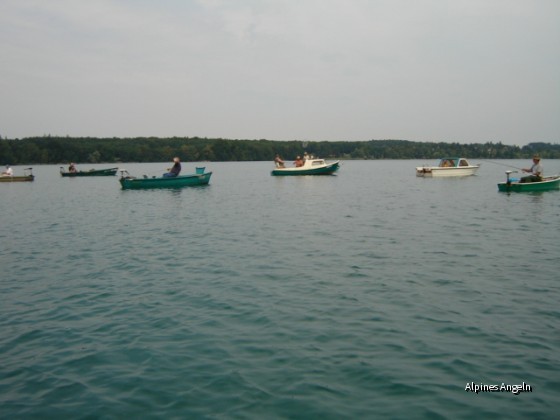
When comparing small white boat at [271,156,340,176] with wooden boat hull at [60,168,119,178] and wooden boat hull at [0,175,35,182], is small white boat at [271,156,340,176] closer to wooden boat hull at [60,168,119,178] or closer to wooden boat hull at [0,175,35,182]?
wooden boat hull at [60,168,119,178]

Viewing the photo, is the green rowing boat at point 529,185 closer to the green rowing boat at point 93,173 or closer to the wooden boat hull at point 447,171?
the wooden boat hull at point 447,171

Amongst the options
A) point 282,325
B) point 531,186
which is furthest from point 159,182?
point 282,325

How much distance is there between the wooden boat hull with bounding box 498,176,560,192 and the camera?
3572 cm

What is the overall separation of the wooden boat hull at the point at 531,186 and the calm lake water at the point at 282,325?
18.5 m

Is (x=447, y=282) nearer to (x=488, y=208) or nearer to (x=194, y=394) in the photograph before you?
(x=194, y=394)

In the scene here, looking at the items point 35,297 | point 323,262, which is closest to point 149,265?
point 35,297

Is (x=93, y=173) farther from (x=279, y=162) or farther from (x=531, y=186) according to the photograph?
(x=531, y=186)

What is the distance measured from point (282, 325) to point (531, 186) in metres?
32.7

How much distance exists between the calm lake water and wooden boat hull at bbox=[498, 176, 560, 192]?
18.5 metres

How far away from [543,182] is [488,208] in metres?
9.35

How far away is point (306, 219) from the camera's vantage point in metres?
25.4

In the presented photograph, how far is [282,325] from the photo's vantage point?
30.5ft

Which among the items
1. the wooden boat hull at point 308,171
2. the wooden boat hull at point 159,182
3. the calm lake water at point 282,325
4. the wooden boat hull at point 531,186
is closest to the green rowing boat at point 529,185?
the wooden boat hull at point 531,186

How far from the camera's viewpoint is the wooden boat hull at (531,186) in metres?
35.7
